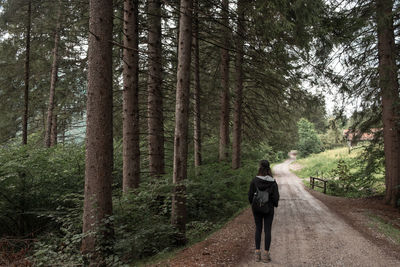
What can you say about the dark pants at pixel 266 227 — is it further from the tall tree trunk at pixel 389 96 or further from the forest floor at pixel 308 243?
the tall tree trunk at pixel 389 96

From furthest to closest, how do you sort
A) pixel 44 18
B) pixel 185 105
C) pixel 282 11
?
pixel 44 18
pixel 282 11
pixel 185 105

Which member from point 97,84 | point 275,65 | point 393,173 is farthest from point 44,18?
point 393,173

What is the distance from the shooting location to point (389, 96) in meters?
8.73

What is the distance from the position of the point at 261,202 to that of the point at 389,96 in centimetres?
776

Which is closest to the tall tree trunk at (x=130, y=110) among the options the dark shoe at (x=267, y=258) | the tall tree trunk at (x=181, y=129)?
the tall tree trunk at (x=181, y=129)

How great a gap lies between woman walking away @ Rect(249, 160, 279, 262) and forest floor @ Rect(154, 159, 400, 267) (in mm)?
340

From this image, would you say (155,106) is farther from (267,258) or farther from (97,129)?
(267,258)

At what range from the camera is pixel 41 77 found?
1478 centimetres

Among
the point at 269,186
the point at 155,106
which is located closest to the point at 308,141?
the point at 155,106

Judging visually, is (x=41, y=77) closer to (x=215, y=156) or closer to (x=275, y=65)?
(x=215, y=156)

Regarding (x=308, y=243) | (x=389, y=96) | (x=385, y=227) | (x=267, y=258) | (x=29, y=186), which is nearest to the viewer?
(x=267, y=258)

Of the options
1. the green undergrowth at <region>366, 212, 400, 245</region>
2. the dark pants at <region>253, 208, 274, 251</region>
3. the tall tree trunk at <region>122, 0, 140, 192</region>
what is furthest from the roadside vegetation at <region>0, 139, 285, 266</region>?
the green undergrowth at <region>366, 212, 400, 245</region>

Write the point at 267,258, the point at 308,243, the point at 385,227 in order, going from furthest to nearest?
the point at 385,227, the point at 308,243, the point at 267,258

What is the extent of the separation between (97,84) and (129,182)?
3118 mm
